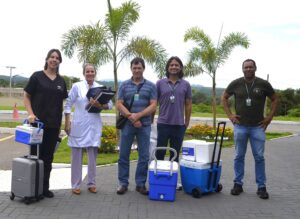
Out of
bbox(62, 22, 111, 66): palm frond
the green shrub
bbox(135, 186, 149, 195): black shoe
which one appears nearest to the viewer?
bbox(135, 186, 149, 195): black shoe

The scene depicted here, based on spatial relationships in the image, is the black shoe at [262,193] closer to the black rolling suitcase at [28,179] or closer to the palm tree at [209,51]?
the black rolling suitcase at [28,179]

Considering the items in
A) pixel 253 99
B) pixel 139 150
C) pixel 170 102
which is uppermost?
pixel 253 99

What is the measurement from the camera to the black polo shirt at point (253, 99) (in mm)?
6594

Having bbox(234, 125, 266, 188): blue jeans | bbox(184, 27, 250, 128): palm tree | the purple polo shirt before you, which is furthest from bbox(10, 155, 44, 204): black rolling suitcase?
bbox(184, 27, 250, 128): palm tree

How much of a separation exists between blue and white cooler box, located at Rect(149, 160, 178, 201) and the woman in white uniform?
96 centimetres

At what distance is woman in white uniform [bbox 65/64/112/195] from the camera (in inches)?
253

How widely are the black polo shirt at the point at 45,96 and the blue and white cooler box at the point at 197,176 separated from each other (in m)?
2.09

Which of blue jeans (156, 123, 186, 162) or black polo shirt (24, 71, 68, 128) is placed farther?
blue jeans (156, 123, 186, 162)

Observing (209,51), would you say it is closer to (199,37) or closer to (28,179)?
(199,37)

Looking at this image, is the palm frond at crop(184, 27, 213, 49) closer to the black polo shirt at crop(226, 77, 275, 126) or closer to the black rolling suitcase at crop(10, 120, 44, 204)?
the black polo shirt at crop(226, 77, 275, 126)

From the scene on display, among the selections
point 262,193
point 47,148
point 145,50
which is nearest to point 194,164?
point 262,193

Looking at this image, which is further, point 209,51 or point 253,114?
point 209,51

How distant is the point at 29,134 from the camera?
18.9 ft

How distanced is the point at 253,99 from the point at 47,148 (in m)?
3.16
